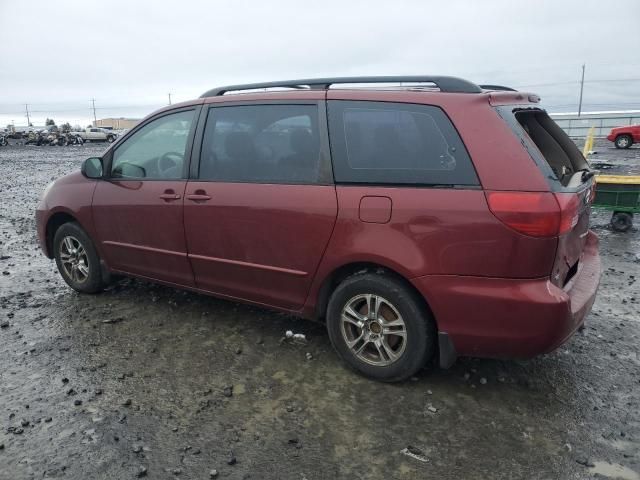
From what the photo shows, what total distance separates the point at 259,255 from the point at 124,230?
4.93ft

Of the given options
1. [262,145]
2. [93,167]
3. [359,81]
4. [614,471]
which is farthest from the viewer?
[93,167]

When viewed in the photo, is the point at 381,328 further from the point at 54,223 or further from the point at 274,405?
the point at 54,223

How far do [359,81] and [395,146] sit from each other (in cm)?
63

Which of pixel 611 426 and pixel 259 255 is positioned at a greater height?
pixel 259 255

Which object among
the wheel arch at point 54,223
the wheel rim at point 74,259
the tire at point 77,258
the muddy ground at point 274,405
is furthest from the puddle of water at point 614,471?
the wheel arch at point 54,223

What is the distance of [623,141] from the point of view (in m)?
23.3

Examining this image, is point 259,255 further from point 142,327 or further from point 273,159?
point 142,327

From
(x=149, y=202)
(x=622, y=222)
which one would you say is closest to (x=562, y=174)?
(x=149, y=202)

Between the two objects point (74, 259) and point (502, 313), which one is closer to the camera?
point (502, 313)

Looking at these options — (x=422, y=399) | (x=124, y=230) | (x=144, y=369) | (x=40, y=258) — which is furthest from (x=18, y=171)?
(x=422, y=399)

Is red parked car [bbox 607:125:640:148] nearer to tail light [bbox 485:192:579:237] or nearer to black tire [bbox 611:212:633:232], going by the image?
black tire [bbox 611:212:633:232]

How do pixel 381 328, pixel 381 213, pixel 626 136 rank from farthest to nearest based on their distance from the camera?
pixel 626 136 < pixel 381 328 < pixel 381 213

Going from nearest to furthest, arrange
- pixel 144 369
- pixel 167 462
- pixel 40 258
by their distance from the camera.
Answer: pixel 167 462 → pixel 144 369 → pixel 40 258

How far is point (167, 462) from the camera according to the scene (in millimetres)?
2676
